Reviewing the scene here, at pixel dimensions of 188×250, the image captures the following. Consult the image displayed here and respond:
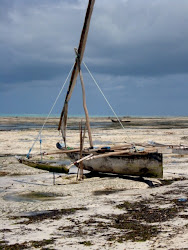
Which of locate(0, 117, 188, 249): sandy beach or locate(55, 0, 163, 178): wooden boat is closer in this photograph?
locate(0, 117, 188, 249): sandy beach

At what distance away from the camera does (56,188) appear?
1316 cm

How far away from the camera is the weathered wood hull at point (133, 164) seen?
45.6ft

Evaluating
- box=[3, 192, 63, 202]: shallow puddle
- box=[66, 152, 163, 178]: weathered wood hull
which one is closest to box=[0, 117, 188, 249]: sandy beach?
box=[3, 192, 63, 202]: shallow puddle

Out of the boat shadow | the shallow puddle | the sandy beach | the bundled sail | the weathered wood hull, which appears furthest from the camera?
the bundled sail

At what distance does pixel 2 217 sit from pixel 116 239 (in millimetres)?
3427

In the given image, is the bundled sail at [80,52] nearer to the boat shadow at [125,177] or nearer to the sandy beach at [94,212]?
the boat shadow at [125,177]

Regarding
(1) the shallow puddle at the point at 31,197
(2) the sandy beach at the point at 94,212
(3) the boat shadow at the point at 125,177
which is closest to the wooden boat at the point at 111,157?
(3) the boat shadow at the point at 125,177

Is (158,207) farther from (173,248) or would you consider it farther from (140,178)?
(140,178)

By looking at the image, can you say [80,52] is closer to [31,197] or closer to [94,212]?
[31,197]

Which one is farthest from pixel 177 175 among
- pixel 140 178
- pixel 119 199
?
pixel 119 199

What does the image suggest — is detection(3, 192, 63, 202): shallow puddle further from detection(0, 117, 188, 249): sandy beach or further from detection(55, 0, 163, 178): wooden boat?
detection(55, 0, 163, 178): wooden boat

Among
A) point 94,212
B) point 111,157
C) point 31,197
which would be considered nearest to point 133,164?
point 111,157

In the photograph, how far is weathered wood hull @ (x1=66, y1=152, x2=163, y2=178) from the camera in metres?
13.9

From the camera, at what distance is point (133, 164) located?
1430cm
